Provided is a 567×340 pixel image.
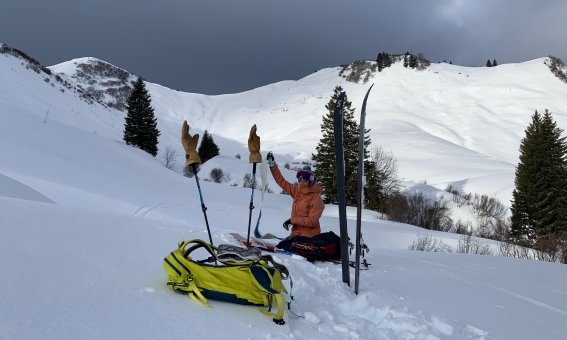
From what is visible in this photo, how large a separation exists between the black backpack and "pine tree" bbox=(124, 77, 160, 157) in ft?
108

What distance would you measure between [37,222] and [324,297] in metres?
2.89

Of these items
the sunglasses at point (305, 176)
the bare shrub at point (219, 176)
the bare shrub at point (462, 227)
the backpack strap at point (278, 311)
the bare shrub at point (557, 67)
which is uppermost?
the bare shrub at point (557, 67)

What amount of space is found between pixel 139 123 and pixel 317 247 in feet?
111

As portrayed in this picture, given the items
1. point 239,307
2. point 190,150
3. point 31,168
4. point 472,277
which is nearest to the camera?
point 239,307

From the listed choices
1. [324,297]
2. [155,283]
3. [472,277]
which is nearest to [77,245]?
[155,283]

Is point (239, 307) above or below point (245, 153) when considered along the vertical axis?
below

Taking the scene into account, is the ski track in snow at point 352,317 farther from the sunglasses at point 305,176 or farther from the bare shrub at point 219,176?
the bare shrub at point 219,176

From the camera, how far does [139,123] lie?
36312mm

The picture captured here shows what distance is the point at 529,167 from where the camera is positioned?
28.8m

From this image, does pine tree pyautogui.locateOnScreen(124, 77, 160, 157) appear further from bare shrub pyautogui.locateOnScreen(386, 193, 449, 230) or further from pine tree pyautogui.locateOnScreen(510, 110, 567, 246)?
pine tree pyautogui.locateOnScreen(510, 110, 567, 246)

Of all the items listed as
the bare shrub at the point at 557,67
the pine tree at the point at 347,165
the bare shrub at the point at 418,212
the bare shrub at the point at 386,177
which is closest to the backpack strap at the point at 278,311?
the bare shrub at the point at 418,212

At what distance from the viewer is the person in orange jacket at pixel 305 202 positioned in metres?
6.34

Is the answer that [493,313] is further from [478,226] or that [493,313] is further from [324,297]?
[478,226]

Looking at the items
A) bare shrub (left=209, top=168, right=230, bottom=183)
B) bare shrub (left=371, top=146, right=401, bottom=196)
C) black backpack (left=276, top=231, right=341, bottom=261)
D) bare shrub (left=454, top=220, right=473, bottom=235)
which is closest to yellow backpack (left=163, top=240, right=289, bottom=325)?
black backpack (left=276, top=231, right=341, bottom=261)
